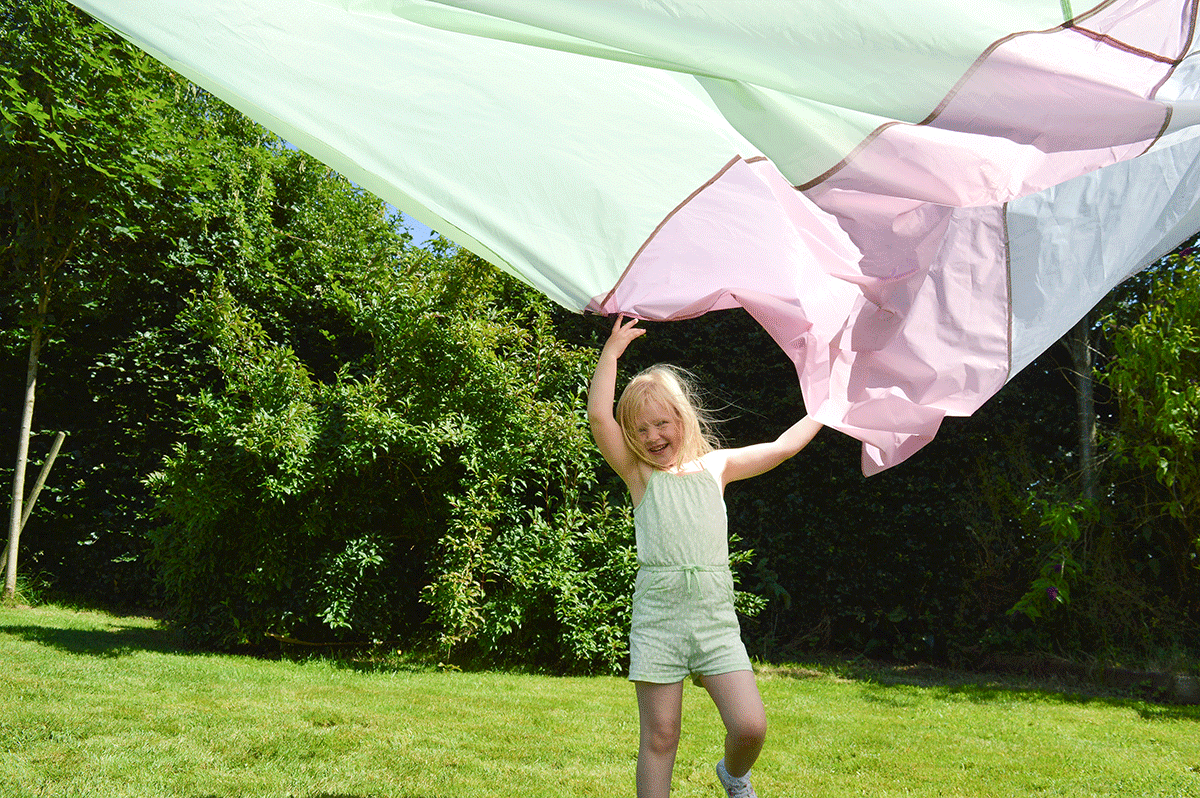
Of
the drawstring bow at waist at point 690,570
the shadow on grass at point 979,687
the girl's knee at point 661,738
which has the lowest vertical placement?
the shadow on grass at point 979,687

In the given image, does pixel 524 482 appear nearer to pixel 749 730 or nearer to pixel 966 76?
pixel 749 730

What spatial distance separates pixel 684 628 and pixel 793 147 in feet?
4.25

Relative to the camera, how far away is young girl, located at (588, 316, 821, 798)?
2320 millimetres

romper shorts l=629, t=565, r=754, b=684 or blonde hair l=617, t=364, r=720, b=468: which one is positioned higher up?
blonde hair l=617, t=364, r=720, b=468

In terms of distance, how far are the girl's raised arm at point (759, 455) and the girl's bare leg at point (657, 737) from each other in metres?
0.66

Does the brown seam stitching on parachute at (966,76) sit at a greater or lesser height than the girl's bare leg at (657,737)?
greater

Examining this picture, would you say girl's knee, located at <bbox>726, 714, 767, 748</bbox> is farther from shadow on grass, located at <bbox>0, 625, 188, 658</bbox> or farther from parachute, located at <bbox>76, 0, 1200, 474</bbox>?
shadow on grass, located at <bbox>0, 625, 188, 658</bbox>

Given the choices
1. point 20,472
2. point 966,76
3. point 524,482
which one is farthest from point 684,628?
point 20,472

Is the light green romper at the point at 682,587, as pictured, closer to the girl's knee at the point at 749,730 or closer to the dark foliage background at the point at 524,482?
the girl's knee at the point at 749,730

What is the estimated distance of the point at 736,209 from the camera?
7.67ft

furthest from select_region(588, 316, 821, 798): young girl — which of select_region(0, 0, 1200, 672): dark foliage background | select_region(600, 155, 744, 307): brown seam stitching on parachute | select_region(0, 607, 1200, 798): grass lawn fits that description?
select_region(0, 0, 1200, 672): dark foliage background

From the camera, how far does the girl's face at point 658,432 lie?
2586 millimetres

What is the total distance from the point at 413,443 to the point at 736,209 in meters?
3.98

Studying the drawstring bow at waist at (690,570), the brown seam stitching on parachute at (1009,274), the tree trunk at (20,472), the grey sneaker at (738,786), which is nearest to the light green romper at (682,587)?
the drawstring bow at waist at (690,570)
